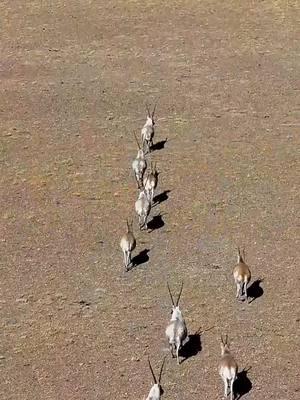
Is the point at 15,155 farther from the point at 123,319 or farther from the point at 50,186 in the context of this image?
the point at 123,319

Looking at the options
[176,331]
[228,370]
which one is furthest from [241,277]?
[228,370]

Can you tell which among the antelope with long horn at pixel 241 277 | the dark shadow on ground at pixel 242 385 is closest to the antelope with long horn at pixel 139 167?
the antelope with long horn at pixel 241 277

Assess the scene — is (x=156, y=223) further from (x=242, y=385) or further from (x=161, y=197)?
(x=242, y=385)

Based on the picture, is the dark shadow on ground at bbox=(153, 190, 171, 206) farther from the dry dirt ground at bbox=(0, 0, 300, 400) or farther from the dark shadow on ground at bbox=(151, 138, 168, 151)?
the dark shadow on ground at bbox=(151, 138, 168, 151)

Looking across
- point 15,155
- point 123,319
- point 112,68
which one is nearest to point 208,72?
point 112,68

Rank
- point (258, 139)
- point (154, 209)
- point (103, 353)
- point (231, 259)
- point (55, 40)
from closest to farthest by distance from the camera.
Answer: point (103, 353)
point (231, 259)
point (154, 209)
point (258, 139)
point (55, 40)

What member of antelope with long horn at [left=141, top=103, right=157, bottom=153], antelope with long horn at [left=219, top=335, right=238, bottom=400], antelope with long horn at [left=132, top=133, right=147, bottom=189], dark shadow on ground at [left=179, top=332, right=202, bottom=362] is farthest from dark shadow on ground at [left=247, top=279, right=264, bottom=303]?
antelope with long horn at [left=141, top=103, right=157, bottom=153]

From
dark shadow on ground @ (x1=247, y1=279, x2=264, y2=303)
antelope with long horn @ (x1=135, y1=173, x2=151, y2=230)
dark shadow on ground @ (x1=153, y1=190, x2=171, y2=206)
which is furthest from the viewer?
dark shadow on ground @ (x1=153, y1=190, x2=171, y2=206)
